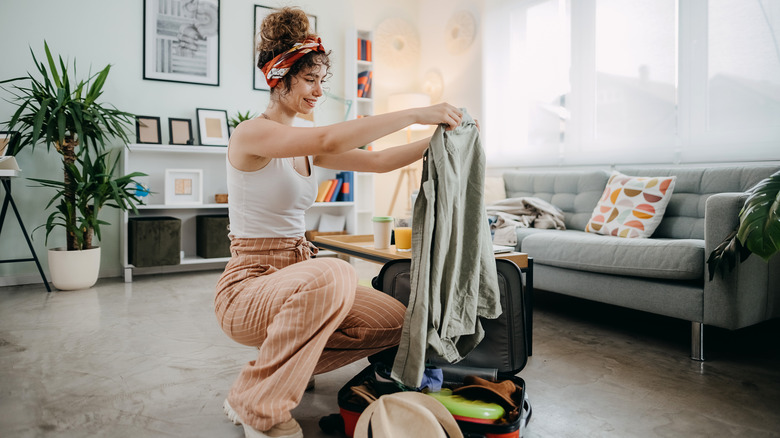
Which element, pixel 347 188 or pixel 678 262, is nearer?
pixel 678 262

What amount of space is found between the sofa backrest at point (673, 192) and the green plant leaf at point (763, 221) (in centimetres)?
86

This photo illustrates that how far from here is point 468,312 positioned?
1287mm

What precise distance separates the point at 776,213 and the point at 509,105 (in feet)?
9.98

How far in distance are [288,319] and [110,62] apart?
141 inches

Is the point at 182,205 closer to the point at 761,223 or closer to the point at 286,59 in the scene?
the point at 286,59

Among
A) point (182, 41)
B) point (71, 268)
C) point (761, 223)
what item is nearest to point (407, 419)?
point (761, 223)

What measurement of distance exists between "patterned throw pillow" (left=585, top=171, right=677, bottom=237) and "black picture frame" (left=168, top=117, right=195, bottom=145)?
306 centimetres

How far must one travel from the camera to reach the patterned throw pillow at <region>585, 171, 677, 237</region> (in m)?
2.70

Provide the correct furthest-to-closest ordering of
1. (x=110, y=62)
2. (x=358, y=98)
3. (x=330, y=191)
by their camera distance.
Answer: (x=358, y=98) < (x=330, y=191) < (x=110, y=62)

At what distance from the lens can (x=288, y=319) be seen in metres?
1.17

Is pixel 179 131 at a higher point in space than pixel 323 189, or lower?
higher

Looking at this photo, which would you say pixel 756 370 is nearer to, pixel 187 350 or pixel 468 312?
pixel 468 312

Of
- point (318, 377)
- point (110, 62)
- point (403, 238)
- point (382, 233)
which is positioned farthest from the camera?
point (110, 62)

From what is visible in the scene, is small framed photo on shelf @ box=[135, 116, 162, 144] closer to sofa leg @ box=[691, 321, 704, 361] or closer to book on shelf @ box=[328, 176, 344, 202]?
book on shelf @ box=[328, 176, 344, 202]
